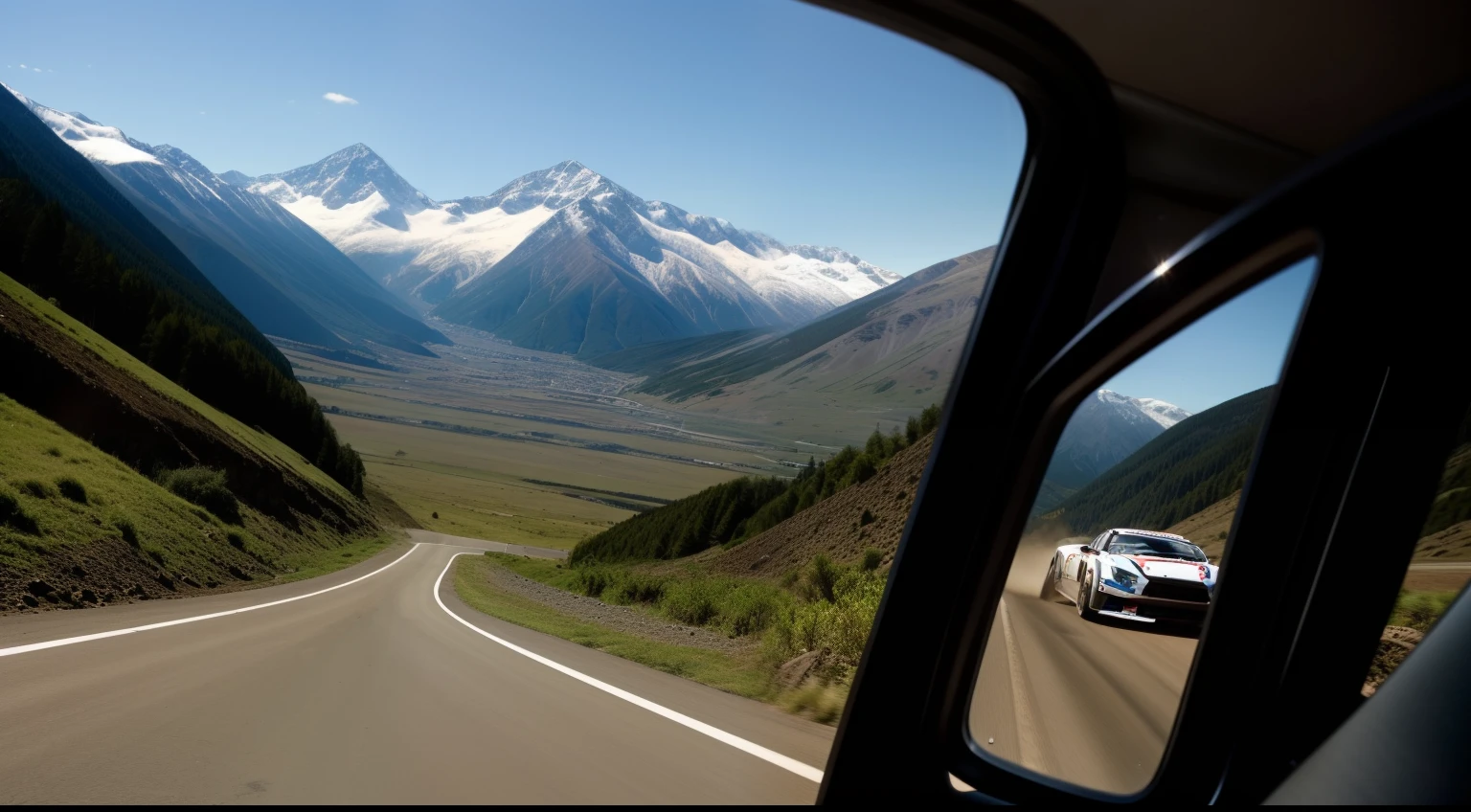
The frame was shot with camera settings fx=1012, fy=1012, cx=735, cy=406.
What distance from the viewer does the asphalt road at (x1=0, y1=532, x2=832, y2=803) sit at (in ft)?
13.8

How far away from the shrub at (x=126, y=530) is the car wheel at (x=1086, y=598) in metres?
22.3

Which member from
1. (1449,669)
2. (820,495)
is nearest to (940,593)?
(1449,669)

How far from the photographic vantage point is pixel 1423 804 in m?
1.17

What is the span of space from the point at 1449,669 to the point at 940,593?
1475mm

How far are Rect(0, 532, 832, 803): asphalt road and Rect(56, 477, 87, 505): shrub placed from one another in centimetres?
1093

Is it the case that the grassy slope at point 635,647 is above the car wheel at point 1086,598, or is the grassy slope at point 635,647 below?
below

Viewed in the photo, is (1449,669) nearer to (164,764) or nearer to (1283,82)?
(1283,82)

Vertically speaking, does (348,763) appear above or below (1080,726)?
below

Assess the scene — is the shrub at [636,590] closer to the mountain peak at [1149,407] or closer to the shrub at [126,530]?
the shrub at [126,530]

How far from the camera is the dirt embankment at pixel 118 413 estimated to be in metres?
29.7

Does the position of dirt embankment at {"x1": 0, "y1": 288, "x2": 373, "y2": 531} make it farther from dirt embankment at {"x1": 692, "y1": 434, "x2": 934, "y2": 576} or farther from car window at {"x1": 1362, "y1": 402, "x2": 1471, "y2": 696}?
car window at {"x1": 1362, "y1": 402, "x2": 1471, "y2": 696}

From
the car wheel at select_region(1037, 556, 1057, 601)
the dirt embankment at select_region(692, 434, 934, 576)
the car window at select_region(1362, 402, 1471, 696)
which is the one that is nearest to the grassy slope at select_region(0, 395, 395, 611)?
the dirt embankment at select_region(692, 434, 934, 576)

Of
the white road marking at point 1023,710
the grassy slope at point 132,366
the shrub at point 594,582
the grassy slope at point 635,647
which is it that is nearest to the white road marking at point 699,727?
the grassy slope at point 635,647

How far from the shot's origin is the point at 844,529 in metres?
14.2
